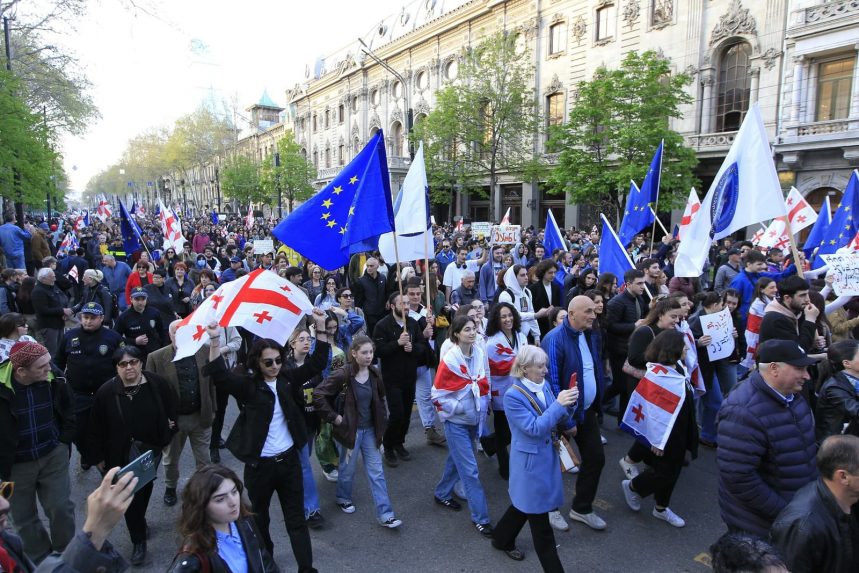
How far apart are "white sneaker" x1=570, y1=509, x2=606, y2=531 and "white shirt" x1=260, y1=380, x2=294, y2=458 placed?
2434 millimetres

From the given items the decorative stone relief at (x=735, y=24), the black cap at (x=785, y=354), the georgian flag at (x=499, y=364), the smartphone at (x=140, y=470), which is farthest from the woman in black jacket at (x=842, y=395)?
the decorative stone relief at (x=735, y=24)

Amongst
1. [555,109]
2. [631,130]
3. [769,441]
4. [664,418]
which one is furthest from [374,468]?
[555,109]

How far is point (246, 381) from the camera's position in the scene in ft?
Answer: 12.3

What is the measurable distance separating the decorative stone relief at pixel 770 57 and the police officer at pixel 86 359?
25908 millimetres

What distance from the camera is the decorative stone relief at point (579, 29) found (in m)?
29.9

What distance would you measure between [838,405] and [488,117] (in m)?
28.1

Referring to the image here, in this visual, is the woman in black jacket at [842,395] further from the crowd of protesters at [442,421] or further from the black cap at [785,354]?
the black cap at [785,354]

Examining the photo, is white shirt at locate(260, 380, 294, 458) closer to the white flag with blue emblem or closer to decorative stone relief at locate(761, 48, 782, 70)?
the white flag with blue emblem

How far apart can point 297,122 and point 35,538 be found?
213 ft

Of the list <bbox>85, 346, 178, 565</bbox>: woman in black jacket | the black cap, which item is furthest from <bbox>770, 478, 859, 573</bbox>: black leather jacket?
<bbox>85, 346, 178, 565</bbox>: woman in black jacket

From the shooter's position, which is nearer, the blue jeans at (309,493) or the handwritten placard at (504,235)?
the blue jeans at (309,493)

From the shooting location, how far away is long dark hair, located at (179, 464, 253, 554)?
2322mm

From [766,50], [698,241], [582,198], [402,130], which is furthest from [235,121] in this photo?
[698,241]

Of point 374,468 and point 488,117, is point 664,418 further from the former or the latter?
point 488,117
